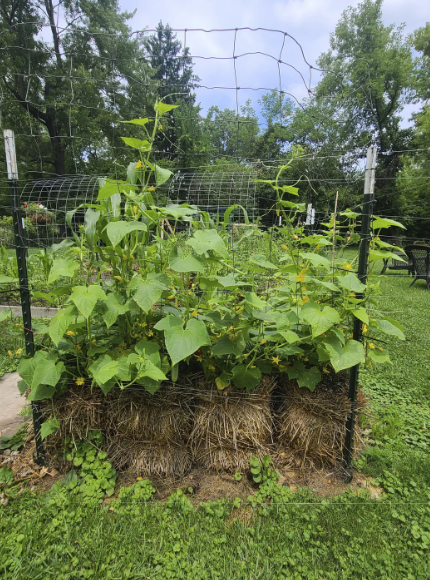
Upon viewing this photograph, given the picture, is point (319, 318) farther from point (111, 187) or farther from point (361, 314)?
point (111, 187)

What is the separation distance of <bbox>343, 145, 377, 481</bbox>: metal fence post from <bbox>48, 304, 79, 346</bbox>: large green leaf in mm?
1264

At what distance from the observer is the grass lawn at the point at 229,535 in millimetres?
→ 1181

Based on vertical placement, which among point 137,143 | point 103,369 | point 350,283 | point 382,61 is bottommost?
point 103,369

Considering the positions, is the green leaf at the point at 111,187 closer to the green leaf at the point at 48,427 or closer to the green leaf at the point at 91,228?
the green leaf at the point at 91,228

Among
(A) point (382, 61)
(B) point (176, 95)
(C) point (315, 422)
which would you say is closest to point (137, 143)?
(C) point (315, 422)

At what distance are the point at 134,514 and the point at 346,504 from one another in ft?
3.03

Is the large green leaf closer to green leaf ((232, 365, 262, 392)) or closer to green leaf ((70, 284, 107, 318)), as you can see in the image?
green leaf ((70, 284, 107, 318))

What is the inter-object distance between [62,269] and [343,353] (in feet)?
4.01

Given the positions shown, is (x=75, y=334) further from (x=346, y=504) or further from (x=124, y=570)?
(x=346, y=504)

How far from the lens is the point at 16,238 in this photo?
1.58 meters

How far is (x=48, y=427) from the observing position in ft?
5.09

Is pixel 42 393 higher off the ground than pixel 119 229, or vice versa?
pixel 119 229

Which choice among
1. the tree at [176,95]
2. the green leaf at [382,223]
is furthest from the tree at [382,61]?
the green leaf at [382,223]

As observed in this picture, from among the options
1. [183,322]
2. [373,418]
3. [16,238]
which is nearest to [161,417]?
[183,322]
